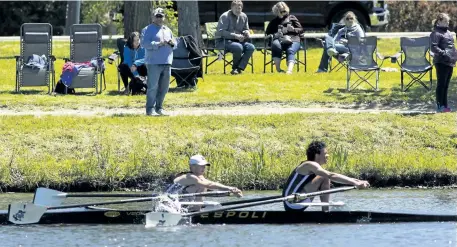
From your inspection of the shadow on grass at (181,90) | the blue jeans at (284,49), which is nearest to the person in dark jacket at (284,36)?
the blue jeans at (284,49)

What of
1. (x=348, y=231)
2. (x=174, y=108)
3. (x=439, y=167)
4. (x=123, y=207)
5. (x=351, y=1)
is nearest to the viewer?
(x=348, y=231)

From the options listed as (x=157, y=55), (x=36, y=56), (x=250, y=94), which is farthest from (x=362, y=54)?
(x=36, y=56)

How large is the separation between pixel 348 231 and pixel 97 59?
8.99 meters

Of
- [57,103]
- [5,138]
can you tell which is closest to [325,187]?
[5,138]

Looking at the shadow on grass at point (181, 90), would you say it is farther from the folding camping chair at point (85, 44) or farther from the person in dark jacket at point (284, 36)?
the person in dark jacket at point (284, 36)

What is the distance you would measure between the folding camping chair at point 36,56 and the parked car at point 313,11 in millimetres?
8548

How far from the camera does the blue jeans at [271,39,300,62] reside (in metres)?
25.3

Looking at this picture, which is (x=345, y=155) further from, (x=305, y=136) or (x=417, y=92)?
(x=417, y=92)

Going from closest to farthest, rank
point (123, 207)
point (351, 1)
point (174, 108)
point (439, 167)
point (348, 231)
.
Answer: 1. point (348, 231)
2. point (123, 207)
3. point (439, 167)
4. point (174, 108)
5. point (351, 1)

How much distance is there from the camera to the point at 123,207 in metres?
17.0

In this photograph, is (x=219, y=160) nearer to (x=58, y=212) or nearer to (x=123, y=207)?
(x=123, y=207)

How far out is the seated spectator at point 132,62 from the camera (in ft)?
74.7

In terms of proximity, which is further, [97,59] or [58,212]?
[97,59]

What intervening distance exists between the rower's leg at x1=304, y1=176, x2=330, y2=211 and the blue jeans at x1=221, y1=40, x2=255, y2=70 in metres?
9.60
